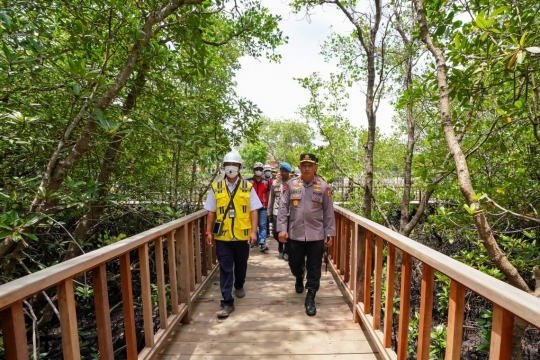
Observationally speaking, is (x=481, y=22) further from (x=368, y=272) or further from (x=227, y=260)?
(x=227, y=260)

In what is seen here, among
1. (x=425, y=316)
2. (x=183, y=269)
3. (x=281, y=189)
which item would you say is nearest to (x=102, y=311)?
(x=183, y=269)

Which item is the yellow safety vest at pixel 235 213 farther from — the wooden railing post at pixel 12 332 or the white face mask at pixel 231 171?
the wooden railing post at pixel 12 332

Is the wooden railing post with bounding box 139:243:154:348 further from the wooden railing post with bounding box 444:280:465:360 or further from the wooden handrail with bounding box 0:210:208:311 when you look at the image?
the wooden railing post with bounding box 444:280:465:360

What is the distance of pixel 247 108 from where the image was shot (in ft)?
16.6

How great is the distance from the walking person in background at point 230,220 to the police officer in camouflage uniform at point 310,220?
0.37 meters

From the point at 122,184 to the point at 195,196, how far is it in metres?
1.57

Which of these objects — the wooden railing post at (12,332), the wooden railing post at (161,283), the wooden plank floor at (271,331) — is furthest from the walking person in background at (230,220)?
the wooden railing post at (12,332)

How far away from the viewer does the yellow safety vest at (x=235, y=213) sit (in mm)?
3199

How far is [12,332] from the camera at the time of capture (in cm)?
111

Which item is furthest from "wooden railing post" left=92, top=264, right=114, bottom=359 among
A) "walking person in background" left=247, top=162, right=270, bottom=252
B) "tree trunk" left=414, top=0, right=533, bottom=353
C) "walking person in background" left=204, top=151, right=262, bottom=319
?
"walking person in background" left=247, top=162, right=270, bottom=252

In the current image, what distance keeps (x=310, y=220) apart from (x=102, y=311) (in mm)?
2059

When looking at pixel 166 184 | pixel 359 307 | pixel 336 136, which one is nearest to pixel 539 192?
pixel 359 307

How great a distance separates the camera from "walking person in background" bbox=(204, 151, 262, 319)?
3.20 meters

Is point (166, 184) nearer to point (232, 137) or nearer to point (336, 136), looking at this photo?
point (232, 137)
